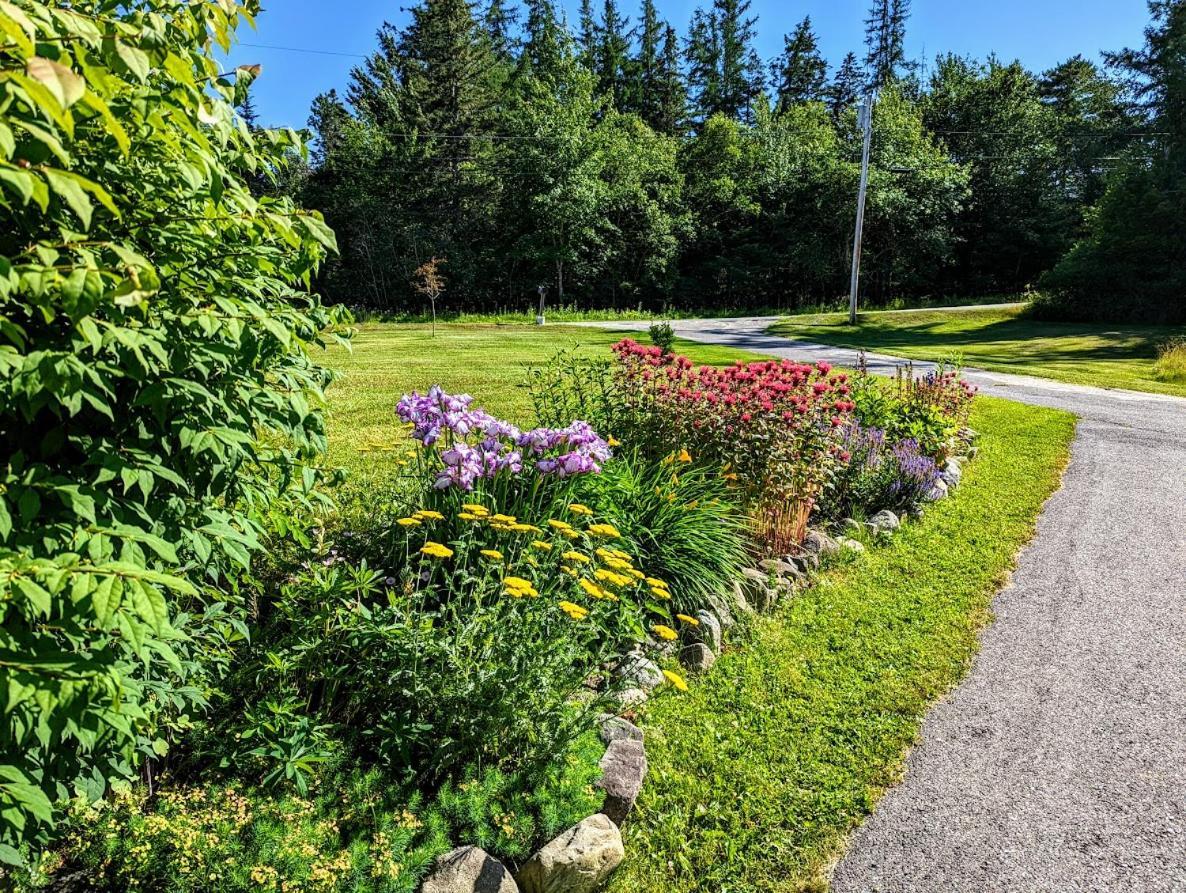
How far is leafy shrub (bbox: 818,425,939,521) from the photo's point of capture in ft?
16.8

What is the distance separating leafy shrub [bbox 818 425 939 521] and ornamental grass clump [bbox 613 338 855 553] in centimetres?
48

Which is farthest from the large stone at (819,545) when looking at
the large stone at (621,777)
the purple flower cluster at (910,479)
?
the large stone at (621,777)

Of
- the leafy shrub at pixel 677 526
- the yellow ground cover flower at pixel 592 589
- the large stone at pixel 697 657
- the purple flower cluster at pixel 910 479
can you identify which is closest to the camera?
the yellow ground cover flower at pixel 592 589

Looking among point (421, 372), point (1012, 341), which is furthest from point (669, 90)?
point (421, 372)

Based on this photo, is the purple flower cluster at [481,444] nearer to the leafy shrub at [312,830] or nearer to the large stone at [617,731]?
the large stone at [617,731]

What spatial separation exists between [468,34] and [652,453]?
107 ft

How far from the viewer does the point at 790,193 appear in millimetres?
31938

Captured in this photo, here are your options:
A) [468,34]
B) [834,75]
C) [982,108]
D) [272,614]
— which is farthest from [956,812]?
[834,75]

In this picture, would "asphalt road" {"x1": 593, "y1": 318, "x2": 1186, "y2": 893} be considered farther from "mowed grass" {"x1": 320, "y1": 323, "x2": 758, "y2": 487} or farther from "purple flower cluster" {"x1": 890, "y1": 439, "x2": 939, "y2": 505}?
"mowed grass" {"x1": 320, "y1": 323, "x2": 758, "y2": 487}

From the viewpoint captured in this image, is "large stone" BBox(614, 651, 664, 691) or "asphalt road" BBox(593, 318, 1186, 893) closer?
"asphalt road" BBox(593, 318, 1186, 893)

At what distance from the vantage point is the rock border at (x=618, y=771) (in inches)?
73.8

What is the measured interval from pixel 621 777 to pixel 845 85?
2150 inches

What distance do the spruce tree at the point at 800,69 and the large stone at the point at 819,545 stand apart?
156 ft

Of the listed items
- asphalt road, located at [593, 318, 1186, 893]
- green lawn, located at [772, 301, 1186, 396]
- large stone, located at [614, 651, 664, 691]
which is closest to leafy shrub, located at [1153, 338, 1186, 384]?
green lawn, located at [772, 301, 1186, 396]
